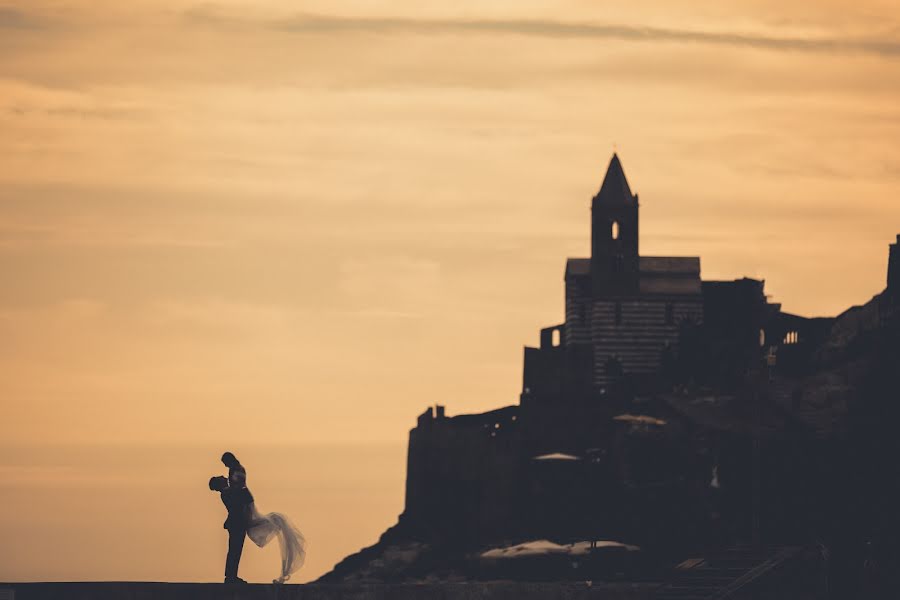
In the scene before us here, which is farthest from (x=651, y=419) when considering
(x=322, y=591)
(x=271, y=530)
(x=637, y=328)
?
(x=322, y=591)

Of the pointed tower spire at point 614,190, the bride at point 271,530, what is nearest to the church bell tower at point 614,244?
the pointed tower spire at point 614,190

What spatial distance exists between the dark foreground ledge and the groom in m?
1.15

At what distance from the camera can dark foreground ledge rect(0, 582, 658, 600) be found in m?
21.1

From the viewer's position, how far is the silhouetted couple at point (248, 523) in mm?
22672

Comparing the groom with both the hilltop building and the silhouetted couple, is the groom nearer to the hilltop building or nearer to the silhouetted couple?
the silhouetted couple

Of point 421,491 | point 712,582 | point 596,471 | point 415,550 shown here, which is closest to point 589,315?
point 421,491

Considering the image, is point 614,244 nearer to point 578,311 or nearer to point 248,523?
point 578,311

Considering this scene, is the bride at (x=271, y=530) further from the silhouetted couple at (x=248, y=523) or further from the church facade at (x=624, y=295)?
the church facade at (x=624, y=295)

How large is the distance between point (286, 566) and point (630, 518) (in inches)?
1853

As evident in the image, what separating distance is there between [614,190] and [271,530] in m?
91.7

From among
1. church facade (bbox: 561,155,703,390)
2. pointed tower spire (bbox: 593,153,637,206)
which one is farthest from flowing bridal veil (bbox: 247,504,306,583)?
pointed tower spire (bbox: 593,153,637,206)

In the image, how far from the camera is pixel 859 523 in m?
53.5

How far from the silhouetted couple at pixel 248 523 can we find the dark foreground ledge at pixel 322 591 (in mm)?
1143

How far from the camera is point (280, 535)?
23031 millimetres
